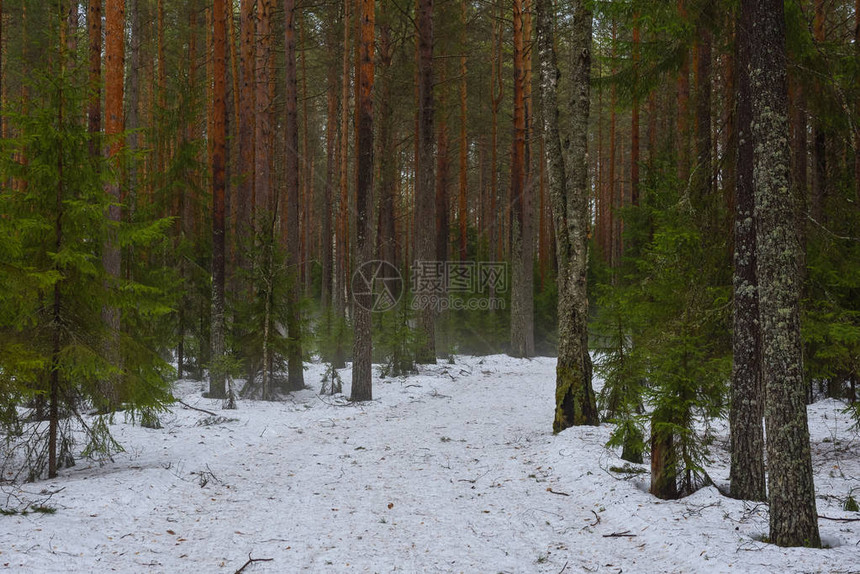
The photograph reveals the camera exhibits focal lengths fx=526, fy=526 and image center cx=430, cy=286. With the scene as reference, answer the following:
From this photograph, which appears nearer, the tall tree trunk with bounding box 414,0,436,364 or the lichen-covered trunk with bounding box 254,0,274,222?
the lichen-covered trunk with bounding box 254,0,274,222

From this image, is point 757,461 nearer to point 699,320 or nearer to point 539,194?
point 699,320

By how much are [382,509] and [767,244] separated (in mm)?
4778

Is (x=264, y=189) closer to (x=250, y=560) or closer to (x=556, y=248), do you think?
(x=556, y=248)

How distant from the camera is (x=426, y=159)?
16766 mm

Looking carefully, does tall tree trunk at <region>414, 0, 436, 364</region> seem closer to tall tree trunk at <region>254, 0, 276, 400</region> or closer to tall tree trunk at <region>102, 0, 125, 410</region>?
tall tree trunk at <region>254, 0, 276, 400</region>

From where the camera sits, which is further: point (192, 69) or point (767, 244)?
point (192, 69)

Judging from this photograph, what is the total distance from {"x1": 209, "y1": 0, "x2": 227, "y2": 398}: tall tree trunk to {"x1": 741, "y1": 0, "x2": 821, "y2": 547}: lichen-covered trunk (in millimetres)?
11073

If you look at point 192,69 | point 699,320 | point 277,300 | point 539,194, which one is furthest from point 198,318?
point 539,194

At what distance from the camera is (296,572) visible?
4.46 m

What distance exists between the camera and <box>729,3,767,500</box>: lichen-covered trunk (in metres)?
5.75

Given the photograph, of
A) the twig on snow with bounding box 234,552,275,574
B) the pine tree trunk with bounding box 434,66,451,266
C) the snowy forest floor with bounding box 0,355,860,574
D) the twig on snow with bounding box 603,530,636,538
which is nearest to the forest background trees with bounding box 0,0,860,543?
the snowy forest floor with bounding box 0,355,860,574

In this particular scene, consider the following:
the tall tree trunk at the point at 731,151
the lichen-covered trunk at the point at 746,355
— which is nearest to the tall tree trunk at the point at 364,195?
the tall tree trunk at the point at 731,151

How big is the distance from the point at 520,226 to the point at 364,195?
10.4 metres

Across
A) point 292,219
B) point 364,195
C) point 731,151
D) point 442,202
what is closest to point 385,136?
point 442,202
